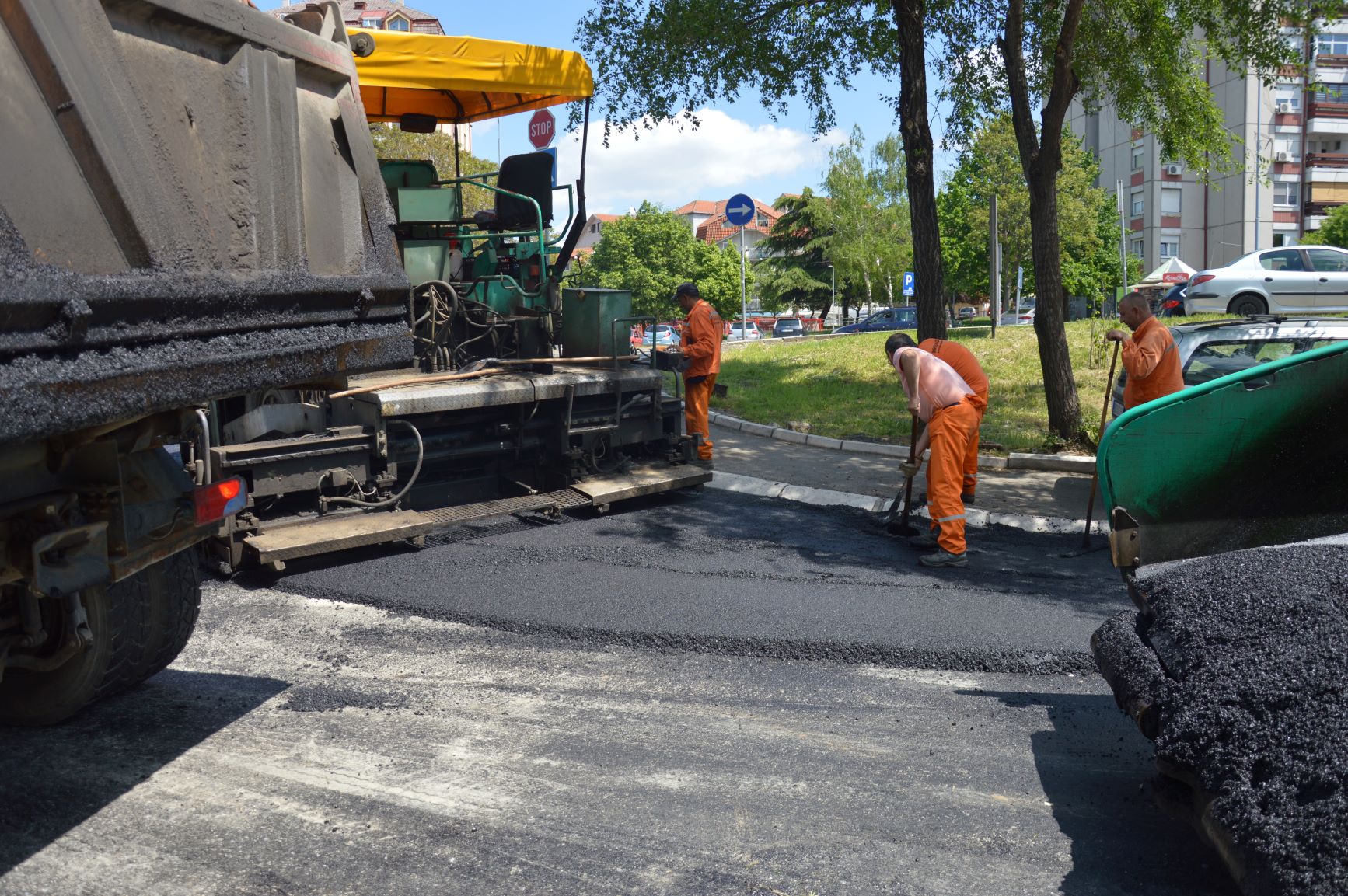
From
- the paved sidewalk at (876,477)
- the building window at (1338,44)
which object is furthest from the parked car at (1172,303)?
the building window at (1338,44)

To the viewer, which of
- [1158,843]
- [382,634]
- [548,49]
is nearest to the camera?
[1158,843]

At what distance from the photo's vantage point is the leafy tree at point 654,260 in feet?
183

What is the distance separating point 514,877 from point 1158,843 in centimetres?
173

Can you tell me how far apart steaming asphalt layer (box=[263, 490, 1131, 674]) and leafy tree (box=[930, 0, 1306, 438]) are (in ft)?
Result: 11.8

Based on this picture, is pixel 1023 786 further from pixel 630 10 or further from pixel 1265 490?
pixel 630 10

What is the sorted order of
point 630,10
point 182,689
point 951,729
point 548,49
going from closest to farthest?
1. point 951,729
2. point 182,689
3. point 548,49
4. point 630,10

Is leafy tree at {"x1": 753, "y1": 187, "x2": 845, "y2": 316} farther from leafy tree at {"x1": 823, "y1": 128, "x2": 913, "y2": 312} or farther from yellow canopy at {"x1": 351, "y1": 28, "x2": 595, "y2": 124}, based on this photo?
yellow canopy at {"x1": 351, "y1": 28, "x2": 595, "y2": 124}

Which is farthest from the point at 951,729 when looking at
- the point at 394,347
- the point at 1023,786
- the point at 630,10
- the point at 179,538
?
the point at 630,10

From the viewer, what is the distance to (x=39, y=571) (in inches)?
107

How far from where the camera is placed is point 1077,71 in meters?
9.98

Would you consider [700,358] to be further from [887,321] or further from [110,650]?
[887,321]

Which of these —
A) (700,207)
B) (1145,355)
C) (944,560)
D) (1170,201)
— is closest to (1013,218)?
(1170,201)

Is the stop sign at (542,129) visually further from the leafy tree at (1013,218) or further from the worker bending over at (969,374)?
the leafy tree at (1013,218)

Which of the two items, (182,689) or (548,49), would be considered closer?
(182,689)
